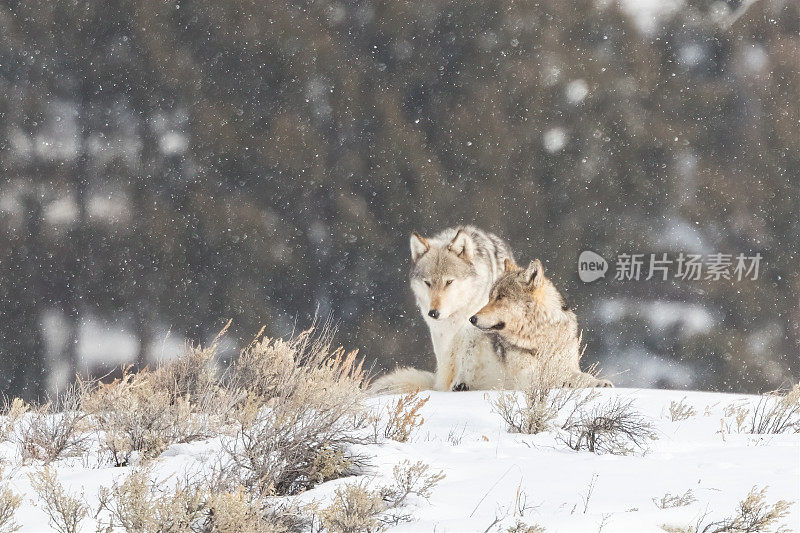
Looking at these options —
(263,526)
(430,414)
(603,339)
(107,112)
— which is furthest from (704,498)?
(107,112)

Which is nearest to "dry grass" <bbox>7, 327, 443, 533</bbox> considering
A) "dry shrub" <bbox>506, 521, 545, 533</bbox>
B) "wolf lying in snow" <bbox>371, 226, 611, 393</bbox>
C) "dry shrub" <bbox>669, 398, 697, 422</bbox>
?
"dry shrub" <bbox>506, 521, 545, 533</bbox>

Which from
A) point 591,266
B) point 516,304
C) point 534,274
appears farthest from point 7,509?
point 591,266

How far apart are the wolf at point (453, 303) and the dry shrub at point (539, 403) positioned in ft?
5.87

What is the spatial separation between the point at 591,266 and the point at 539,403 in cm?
1475

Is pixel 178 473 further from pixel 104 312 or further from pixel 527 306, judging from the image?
pixel 104 312

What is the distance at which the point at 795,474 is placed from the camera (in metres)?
3.93

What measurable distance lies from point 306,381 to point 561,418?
1988 mm

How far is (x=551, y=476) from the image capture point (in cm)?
380

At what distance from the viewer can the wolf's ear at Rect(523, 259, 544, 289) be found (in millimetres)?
6938

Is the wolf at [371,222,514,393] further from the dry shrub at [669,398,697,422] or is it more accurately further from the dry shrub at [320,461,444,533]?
the dry shrub at [320,461,444,533]

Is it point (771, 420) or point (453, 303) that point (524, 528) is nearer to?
point (771, 420)

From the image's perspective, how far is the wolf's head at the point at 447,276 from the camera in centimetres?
816

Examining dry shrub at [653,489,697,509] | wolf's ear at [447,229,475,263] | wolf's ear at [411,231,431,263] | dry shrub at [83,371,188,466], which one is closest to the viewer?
dry shrub at [653,489,697,509]

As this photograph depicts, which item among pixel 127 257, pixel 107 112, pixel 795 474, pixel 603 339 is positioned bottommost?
pixel 603 339
